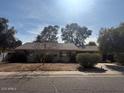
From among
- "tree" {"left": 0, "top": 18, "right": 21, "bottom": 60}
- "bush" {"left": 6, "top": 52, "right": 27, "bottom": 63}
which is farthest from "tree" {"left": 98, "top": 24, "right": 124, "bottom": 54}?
"tree" {"left": 0, "top": 18, "right": 21, "bottom": 60}

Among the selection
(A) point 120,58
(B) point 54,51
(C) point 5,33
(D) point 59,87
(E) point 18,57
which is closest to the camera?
(D) point 59,87

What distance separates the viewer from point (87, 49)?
52625mm

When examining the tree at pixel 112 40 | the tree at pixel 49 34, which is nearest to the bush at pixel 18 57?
the tree at pixel 112 40

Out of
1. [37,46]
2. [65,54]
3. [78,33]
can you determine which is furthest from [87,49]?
[78,33]

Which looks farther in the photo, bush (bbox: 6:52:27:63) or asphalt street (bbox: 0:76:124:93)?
bush (bbox: 6:52:27:63)

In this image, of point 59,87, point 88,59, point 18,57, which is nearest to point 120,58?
point 88,59

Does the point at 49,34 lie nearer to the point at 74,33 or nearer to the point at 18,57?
the point at 74,33

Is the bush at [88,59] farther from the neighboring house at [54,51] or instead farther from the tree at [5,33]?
the tree at [5,33]

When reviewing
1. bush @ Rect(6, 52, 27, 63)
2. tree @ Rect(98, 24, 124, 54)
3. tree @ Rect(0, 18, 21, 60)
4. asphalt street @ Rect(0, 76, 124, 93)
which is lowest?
asphalt street @ Rect(0, 76, 124, 93)

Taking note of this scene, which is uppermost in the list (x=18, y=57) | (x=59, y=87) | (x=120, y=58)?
(x=18, y=57)

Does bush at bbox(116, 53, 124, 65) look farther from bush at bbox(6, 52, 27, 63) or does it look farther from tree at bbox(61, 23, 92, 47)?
tree at bbox(61, 23, 92, 47)

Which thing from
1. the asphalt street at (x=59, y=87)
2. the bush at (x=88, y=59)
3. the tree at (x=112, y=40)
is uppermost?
the tree at (x=112, y=40)

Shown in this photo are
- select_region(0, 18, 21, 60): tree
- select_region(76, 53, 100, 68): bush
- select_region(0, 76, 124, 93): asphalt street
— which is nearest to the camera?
select_region(0, 76, 124, 93): asphalt street

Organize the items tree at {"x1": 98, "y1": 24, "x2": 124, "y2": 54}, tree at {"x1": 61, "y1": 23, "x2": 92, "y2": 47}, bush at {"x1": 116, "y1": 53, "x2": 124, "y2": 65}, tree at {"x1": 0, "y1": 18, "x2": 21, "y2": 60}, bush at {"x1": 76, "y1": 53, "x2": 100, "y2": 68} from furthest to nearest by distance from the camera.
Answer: tree at {"x1": 61, "y1": 23, "x2": 92, "y2": 47} → tree at {"x1": 0, "y1": 18, "x2": 21, "y2": 60} → bush at {"x1": 116, "y1": 53, "x2": 124, "y2": 65} → tree at {"x1": 98, "y1": 24, "x2": 124, "y2": 54} → bush at {"x1": 76, "y1": 53, "x2": 100, "y2": 68}
